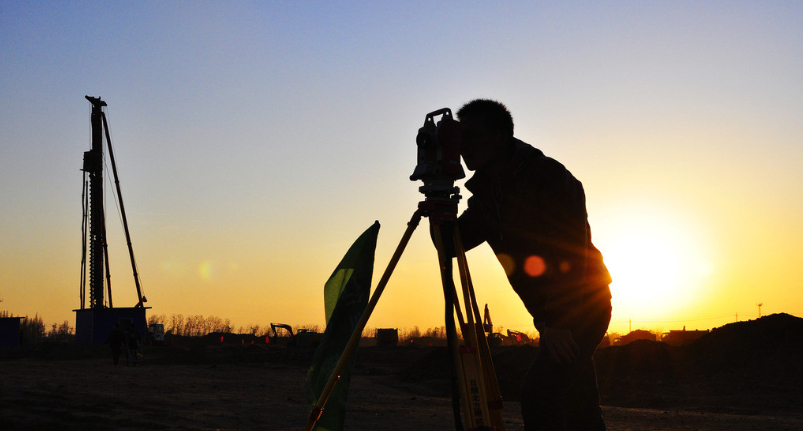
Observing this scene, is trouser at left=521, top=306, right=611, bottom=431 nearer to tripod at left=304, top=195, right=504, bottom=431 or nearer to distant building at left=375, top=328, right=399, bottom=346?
tripod at left=304, top=195, right=504, bottom=431

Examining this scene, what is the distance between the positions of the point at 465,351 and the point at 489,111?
1143mm

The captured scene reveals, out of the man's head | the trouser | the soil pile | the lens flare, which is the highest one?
the man's head

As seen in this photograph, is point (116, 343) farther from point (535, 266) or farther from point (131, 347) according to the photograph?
point (535, 266)

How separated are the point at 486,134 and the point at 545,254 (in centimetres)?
64

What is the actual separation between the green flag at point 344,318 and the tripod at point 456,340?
253 millimetres

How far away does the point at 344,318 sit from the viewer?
10.9 ft

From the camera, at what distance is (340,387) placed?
10.5ft

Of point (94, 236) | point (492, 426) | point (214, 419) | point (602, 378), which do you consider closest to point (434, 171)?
point (492, 426)

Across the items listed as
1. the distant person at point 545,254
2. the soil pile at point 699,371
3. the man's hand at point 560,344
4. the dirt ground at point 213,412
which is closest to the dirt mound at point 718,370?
the soil pile at point 699,371

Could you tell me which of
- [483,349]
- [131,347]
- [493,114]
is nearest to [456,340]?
[483,349]

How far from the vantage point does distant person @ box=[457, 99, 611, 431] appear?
2668 millimetres

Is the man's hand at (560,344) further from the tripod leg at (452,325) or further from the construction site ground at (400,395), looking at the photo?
the construction site ground at (400,395)

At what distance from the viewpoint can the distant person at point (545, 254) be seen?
2.67 metres

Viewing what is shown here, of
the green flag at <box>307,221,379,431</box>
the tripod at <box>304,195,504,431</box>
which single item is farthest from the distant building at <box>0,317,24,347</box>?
the tripod at <box>304,195,504,431</box>
